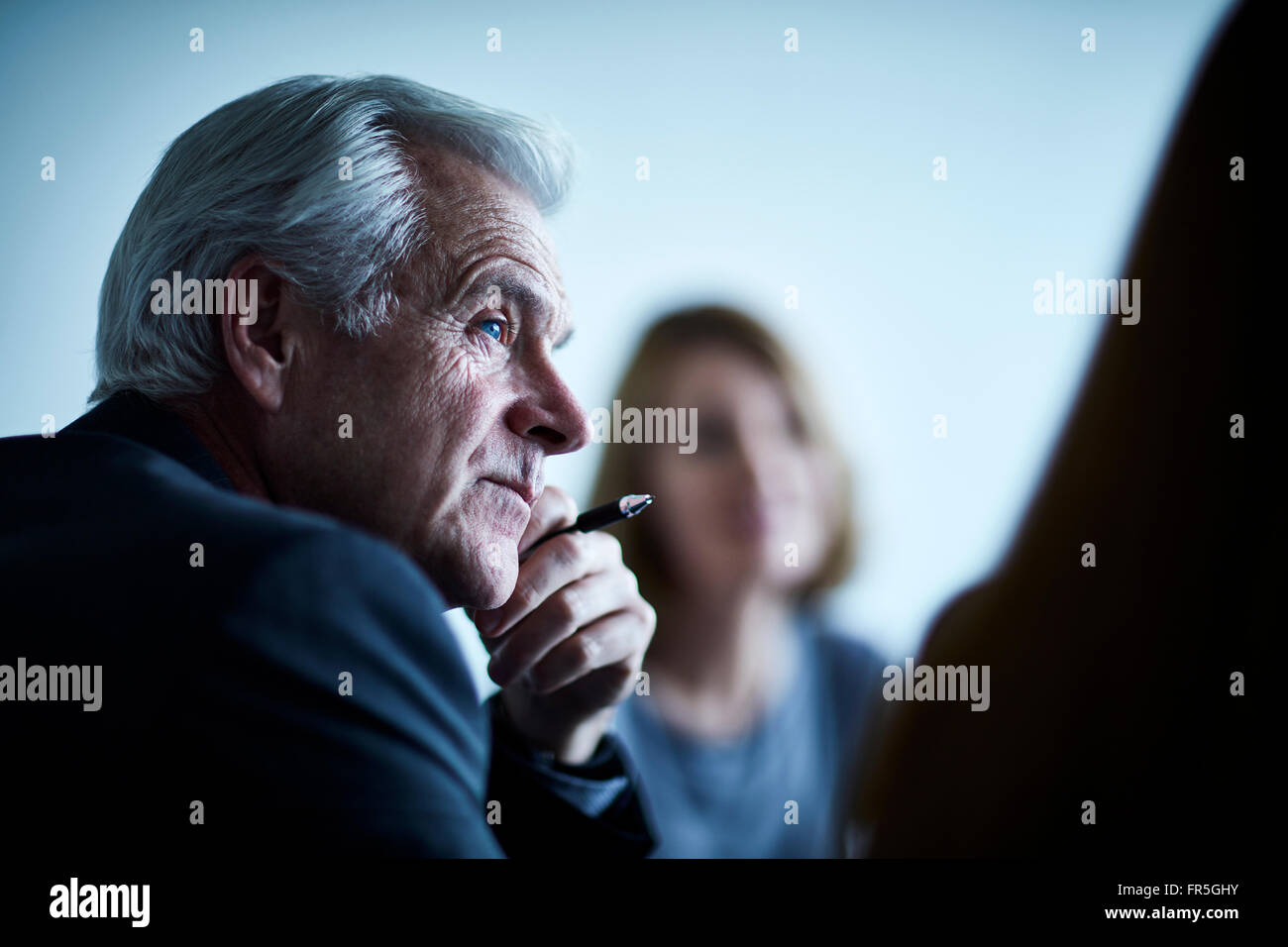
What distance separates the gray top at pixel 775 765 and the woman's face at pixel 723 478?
250mm

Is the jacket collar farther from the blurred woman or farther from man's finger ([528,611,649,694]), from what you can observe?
the blurred woman

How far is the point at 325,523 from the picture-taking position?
1.71 feet

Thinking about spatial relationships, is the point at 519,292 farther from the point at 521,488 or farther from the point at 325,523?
the point at 325,523

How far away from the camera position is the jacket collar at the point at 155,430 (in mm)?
727

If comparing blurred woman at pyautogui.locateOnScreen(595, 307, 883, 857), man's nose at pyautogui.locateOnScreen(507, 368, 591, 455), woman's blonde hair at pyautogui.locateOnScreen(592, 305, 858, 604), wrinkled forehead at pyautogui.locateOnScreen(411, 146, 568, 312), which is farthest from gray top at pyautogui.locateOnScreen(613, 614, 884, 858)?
wrinkled forehead at pyautogui.locateOnScreen(411, 146, 568, 312)

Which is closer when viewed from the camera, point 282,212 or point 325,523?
point 325,523

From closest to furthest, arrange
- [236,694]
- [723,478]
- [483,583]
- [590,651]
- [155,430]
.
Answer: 1. [236,694]
2. [155,430]
3. [483,583]
4. [590,651]
5. [723,478]

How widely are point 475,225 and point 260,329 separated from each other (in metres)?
0.22

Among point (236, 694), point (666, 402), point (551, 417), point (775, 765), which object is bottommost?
point (775, 765)

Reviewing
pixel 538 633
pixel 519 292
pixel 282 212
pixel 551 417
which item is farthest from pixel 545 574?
pixel 282 212

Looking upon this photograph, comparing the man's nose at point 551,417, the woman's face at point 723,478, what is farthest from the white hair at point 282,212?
the woman's face at point 723,478
